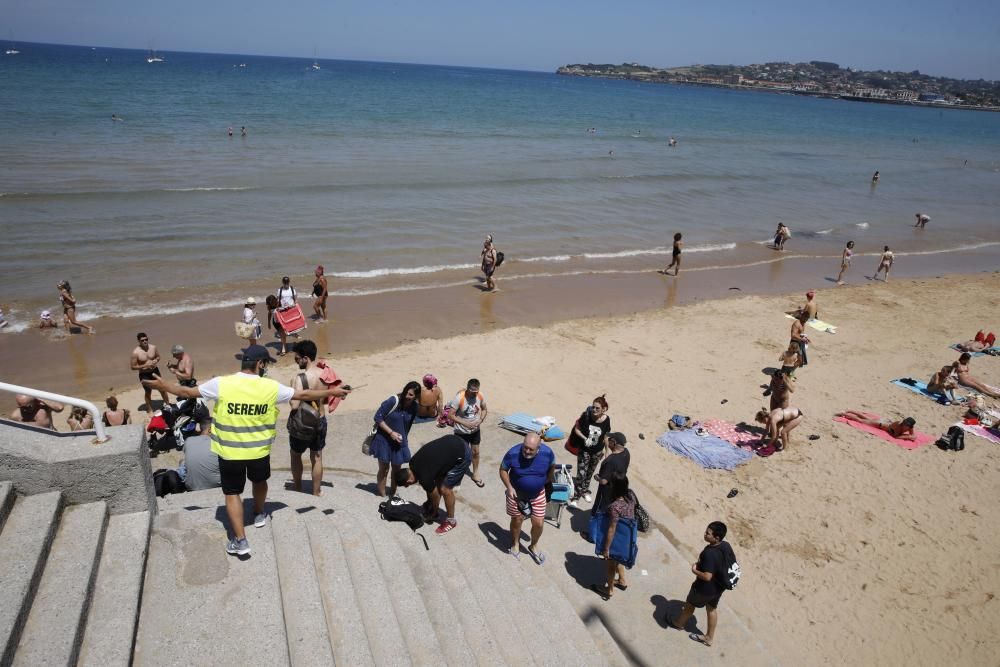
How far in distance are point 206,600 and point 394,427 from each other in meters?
2.59

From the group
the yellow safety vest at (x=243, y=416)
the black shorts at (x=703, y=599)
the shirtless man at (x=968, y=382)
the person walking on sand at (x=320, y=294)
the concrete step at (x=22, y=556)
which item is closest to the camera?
the concrete step at (x=22, y=556)

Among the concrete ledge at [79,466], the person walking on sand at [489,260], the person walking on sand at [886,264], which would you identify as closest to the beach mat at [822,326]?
the person walking on sand at [886,264]

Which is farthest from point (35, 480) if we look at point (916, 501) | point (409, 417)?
point (916, 501)

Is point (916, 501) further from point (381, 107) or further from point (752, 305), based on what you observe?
point (381, 107)

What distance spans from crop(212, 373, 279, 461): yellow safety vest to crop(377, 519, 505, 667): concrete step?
1.85m

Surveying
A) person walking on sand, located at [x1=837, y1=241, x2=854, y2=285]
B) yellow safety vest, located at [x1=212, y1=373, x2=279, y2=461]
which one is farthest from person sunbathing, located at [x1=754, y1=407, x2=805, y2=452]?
person walking on sand, located at [x1=837, y1=241, x2=854, y2=285]

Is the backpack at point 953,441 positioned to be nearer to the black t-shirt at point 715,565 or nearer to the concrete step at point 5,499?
the black t-shirt at point 715,565

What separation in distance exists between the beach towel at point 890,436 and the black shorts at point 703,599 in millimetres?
6448

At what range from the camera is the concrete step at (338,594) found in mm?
4586

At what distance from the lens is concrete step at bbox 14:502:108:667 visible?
380cm

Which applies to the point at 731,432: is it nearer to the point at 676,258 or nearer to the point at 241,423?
the point at 241,423

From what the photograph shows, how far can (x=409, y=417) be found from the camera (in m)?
6.89

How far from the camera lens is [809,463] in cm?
993

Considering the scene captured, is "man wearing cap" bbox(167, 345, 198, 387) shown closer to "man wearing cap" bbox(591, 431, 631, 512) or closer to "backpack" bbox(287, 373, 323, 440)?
"backpack" bbox(287, 373, 323, 440)
